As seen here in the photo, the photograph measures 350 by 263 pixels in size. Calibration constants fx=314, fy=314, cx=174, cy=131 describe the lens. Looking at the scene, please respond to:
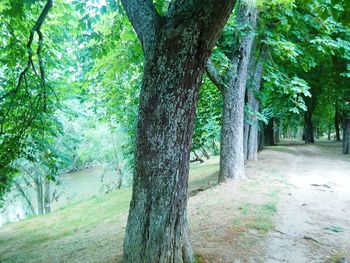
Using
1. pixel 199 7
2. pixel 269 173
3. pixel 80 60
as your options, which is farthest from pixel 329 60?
pixel 199 7

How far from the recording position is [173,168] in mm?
3301

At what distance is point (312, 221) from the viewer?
213 inches

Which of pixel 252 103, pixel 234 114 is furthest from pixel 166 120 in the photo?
pixel 252 103

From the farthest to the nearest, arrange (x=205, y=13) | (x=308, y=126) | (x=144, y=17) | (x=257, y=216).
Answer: (x=308, y=126), (x=257, y=216), (x=144, y=17), (x=205, y=13)

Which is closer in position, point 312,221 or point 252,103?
point 312,221

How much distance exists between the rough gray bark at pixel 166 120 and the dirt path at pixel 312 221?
155 cm

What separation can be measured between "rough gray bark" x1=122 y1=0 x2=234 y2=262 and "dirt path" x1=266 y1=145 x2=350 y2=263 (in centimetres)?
155

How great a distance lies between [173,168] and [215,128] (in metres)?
9.46

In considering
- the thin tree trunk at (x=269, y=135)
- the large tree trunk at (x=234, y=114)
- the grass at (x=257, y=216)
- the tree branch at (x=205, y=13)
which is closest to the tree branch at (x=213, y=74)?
the large tree trunk at (x=234, y=114)

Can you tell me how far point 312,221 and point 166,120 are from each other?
12.1 feet

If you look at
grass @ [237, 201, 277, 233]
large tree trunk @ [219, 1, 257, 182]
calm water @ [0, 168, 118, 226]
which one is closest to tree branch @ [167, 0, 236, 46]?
grass @ [237, 201, 277, 233]

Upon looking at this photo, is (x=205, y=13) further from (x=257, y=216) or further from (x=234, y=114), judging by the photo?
(x=234, y=114)

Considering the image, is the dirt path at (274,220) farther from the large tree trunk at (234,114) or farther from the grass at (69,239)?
the grass at (69,239)

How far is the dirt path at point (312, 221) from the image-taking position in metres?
4.12
